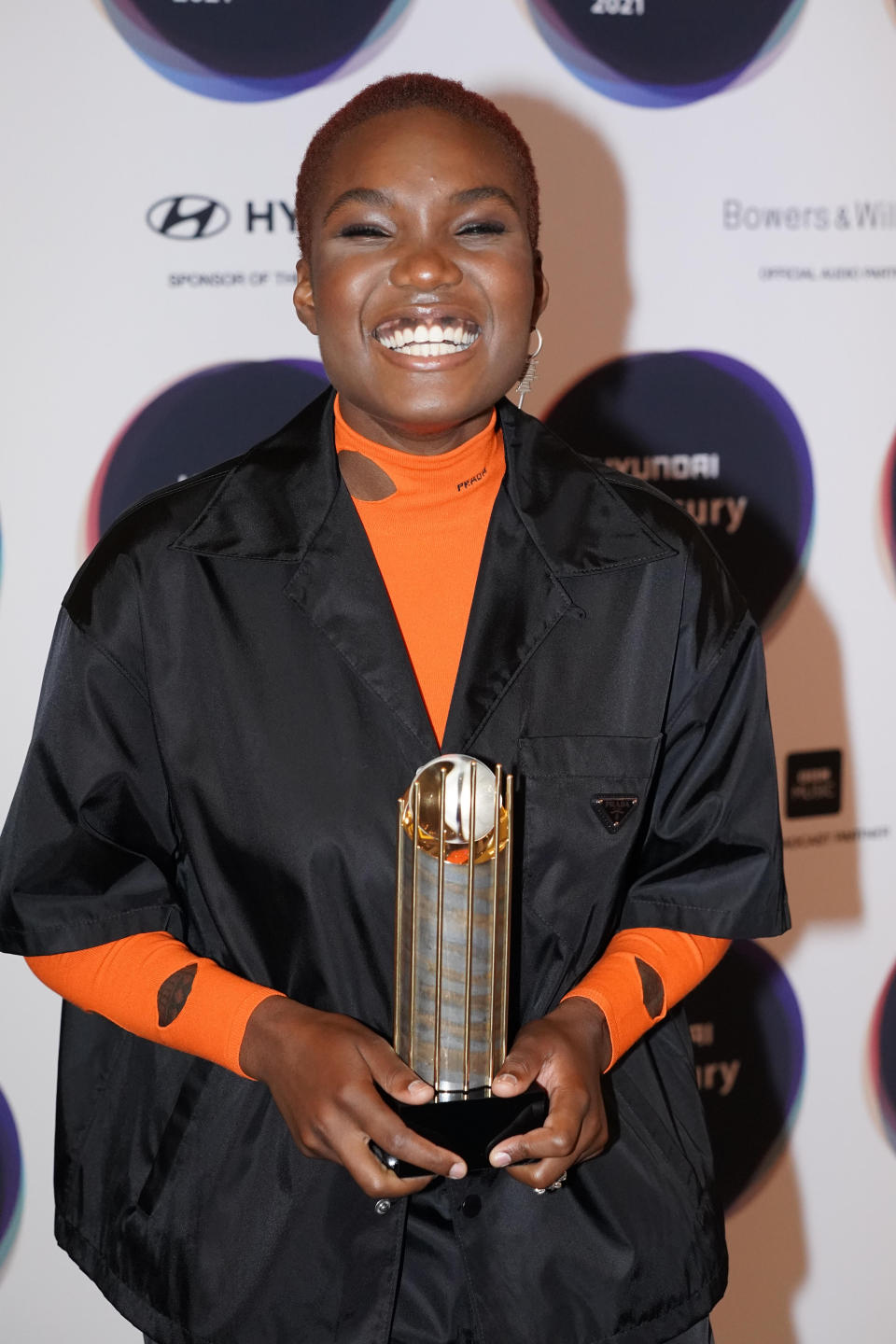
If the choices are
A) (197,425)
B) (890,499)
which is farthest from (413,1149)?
(890,499)

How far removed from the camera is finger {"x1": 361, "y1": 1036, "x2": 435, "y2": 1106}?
0.85m

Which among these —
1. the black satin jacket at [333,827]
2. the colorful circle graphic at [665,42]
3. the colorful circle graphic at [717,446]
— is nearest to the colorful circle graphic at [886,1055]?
the colorful circle graphic at [717,446]

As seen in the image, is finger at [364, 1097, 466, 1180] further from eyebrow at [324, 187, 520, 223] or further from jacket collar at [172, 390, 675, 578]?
eyebrow at [324, 187, 520, 223]

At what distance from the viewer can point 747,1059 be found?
6.80 ft

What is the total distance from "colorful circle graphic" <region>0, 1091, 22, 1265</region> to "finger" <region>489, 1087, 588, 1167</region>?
1.09 m

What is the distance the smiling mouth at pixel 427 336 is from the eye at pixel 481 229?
0.22 ft

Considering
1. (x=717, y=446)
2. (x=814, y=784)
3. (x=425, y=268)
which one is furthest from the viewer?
(x=814, y=784)

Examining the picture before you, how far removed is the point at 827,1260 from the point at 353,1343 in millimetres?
1368

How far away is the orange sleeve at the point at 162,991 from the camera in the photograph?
39.1 inches

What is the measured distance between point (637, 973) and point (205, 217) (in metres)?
1.05

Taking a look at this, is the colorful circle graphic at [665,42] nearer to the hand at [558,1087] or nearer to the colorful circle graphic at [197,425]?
the colorful circle graphic at [197,425]

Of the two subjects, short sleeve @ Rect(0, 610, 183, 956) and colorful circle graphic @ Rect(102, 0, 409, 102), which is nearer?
short sleeve @ Rect(0, 610, 183, 956)

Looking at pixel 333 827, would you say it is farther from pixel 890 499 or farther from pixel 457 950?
pixel 890 499

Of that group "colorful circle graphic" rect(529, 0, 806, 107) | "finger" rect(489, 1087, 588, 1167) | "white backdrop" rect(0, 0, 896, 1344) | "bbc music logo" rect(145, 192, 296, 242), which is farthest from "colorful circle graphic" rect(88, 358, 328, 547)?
"finger" rect(489, 1087, 588, 1167)
